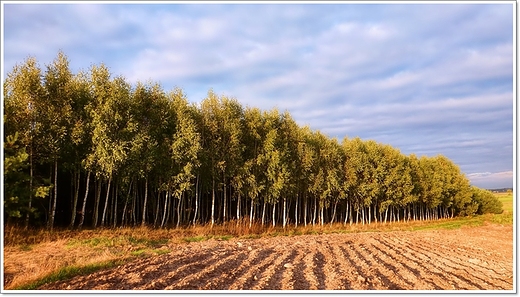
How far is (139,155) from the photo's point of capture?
27.3m

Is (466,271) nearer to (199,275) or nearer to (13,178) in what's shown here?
(199,275)

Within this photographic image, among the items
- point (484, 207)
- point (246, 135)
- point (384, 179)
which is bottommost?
point (484, 207)

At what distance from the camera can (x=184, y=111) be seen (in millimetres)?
33031

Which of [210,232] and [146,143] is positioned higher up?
[146,143]

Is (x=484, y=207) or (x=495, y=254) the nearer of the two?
(x=495, y=254)

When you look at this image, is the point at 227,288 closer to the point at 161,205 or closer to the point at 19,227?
the point at 19,227

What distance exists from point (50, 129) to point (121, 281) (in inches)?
631

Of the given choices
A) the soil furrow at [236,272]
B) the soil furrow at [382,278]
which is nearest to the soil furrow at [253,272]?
the soil furrow at [236,272]

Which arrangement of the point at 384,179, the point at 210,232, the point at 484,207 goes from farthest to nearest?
1. the point at 484,207
2. the point at 384,179
3. the point at 210,232

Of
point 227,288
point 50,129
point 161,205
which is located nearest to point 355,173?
point 161,205

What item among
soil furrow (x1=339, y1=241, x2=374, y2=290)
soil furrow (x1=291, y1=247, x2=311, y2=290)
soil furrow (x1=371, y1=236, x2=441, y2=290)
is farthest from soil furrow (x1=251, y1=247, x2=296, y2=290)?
soil furrow (x1=371, y1=236, x2=441, y2=290)

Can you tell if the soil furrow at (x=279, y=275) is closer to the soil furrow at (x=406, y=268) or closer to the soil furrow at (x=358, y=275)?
the soil furrow at (x=358, y=275)

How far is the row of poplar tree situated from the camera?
2192 centimetres

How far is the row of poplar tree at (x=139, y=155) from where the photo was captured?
21.9m
